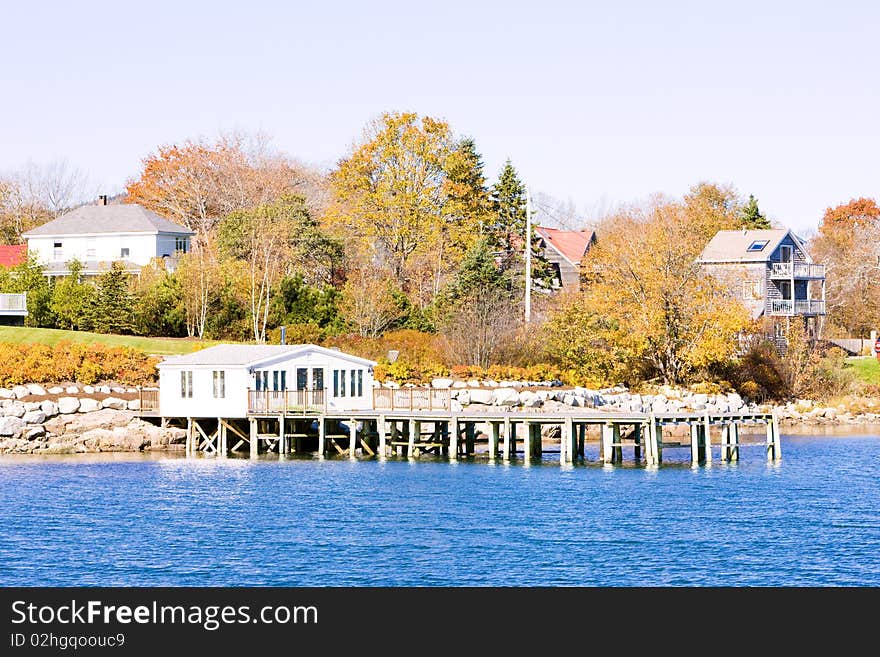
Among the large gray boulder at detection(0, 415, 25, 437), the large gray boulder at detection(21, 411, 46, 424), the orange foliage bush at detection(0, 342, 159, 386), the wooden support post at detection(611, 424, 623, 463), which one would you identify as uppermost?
the orange foliage bush at detection(0, 342, 159, 386)

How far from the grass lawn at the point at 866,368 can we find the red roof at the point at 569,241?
1996 cm

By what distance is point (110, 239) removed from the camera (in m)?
90.9

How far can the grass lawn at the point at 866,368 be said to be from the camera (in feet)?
269

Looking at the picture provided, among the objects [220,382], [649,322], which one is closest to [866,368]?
[649,322]

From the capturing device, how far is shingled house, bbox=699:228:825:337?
8900cm

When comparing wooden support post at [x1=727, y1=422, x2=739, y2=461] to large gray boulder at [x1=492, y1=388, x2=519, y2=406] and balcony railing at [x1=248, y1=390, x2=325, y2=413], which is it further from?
balcony railing at [x1=248, y1=390, x2=325, y2=413]

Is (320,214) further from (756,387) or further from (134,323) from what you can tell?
(756,387)

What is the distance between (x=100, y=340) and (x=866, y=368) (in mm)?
43511

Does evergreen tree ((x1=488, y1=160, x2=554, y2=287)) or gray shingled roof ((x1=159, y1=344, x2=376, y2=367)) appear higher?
evergreen tree ((x1=488, y1=160, x2=554, y2=287))

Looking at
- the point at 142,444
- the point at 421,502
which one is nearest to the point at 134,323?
the point at 142,444

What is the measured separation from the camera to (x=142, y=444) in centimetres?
5778

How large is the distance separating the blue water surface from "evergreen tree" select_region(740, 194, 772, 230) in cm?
5004

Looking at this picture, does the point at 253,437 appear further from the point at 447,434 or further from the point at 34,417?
the point at 34,417

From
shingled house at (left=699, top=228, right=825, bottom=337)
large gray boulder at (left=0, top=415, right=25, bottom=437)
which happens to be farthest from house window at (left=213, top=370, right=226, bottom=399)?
shingled house at (left=699, top=228, right=825, bottom=337)
